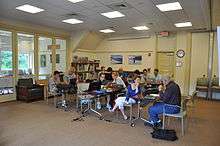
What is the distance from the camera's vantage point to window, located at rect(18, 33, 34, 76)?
798cm

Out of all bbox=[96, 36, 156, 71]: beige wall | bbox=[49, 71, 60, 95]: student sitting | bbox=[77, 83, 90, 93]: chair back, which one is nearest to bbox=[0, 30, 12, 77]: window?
bbox=[49, 71, 60, 95]: student sitting

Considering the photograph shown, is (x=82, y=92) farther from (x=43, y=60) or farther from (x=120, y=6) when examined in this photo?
(x=43, y=60)

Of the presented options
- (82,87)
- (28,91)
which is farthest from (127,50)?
(28,91)

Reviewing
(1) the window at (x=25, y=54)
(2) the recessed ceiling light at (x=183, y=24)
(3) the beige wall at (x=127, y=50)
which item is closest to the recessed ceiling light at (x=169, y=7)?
(2) the recessed ceiling light at (x=183, y=24)

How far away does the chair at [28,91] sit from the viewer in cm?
739

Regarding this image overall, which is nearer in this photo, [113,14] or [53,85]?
[113,14]

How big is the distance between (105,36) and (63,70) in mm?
3195

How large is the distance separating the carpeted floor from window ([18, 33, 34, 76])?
9.04 feet

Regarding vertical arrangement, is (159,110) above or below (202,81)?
below

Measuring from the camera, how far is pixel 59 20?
7.48 m

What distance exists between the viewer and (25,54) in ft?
26.9

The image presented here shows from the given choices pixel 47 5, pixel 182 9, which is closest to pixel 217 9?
pixel 182 9

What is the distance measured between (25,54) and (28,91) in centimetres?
175

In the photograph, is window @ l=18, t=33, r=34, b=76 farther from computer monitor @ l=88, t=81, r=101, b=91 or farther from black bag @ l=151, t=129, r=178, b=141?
black bag @ l=151, t=129, r=178, b=141
